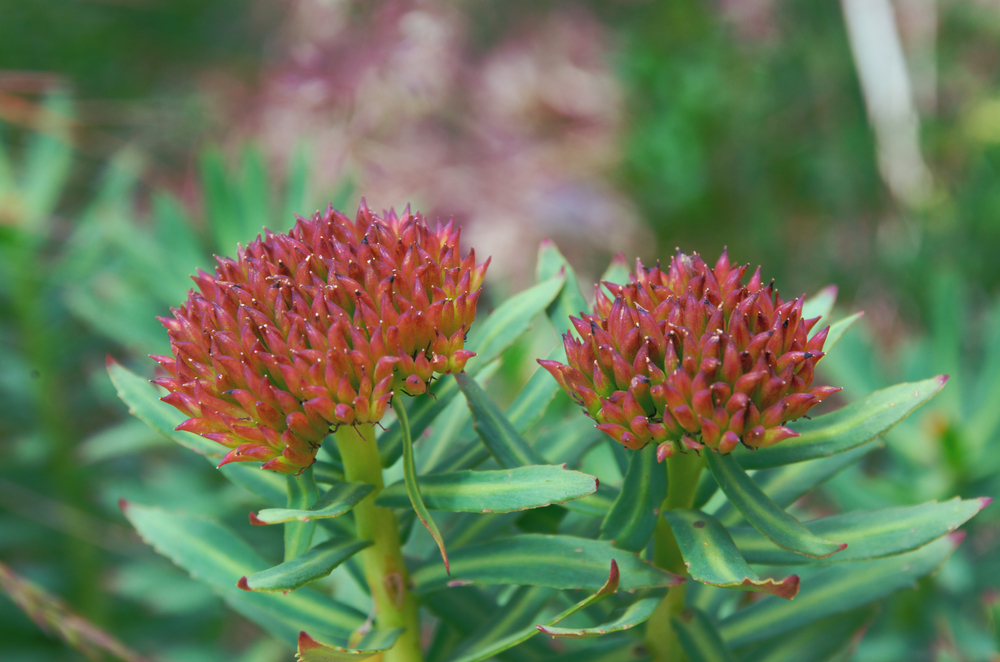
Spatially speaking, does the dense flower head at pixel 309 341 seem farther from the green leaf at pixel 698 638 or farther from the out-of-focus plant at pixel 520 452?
the green leaf at pixel 698 638

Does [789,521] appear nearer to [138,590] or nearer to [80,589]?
[138,590]

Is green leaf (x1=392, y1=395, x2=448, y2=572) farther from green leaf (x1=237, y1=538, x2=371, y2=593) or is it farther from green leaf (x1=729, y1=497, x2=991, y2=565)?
green leaf (x1=729, y1=497, x2=991, y2=565)

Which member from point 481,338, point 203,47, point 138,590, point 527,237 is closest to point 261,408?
point 481,338

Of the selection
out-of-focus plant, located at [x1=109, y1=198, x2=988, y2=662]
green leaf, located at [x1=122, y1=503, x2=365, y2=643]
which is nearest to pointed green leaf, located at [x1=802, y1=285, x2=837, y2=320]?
out-of-focus plant, located at [x1=109, y1=198, x2=988, y2=662]

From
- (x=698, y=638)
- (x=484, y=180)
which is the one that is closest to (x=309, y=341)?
(x=698, y=638)

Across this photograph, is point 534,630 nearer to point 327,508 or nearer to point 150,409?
point 327,508

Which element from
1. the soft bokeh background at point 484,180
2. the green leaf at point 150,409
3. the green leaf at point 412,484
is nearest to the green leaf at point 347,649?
the green leaf at point 412,484
